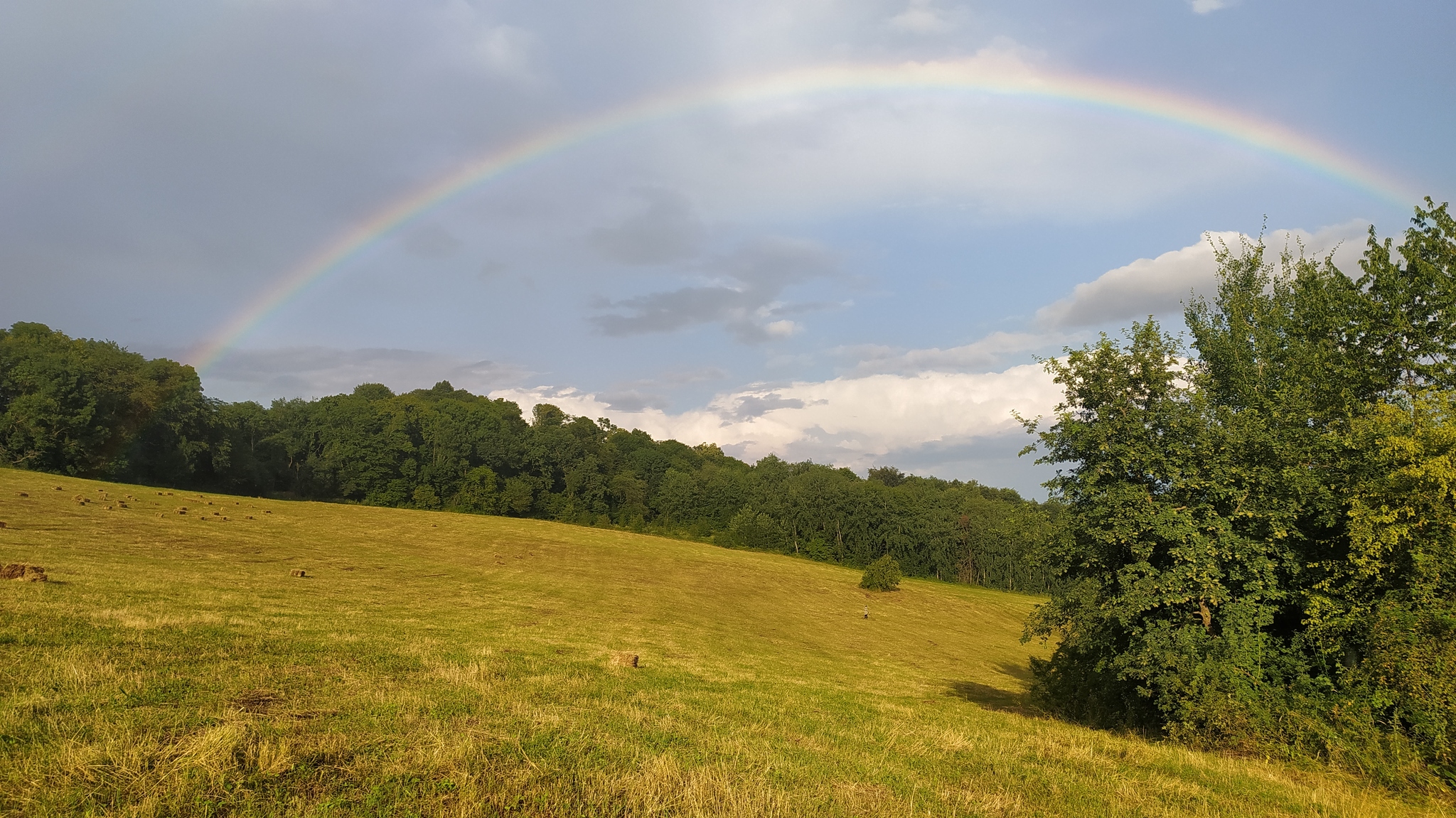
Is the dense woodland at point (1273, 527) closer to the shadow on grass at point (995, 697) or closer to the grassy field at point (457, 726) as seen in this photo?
the shadow on grass at point (995, 697)

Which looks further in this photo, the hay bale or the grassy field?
the hay bale

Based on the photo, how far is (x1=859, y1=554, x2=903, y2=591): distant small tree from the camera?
83625 millimetres

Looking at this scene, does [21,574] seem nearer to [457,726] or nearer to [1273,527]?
[457,726]

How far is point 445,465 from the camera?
411 ft

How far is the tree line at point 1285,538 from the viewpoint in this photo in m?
15.3

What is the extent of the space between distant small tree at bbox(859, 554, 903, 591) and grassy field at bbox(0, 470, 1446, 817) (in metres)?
52.8

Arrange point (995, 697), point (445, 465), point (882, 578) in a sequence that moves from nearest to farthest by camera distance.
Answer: point (995, 697) → point (882, 578) → point (445, 465)

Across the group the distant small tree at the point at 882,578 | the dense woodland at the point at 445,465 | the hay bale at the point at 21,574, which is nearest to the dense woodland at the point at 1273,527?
the hay bale at the point at 21,574

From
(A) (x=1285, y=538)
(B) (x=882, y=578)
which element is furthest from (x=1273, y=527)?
(B) (x=882, y=578)

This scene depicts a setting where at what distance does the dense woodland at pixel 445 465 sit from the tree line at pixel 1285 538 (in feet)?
210

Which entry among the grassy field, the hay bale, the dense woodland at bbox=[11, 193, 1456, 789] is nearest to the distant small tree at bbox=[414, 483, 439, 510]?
the grassy field

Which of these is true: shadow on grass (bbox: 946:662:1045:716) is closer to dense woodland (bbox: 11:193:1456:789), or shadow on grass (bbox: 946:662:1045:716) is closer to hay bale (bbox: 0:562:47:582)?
dense woodland (bbox: 11:193:1456:789)

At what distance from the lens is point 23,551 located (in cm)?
2495

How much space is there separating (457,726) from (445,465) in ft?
416
